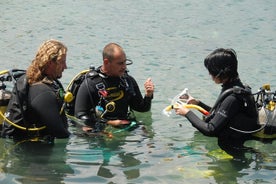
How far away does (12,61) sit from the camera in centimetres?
1155

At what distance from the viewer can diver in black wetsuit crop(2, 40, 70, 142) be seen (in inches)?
212

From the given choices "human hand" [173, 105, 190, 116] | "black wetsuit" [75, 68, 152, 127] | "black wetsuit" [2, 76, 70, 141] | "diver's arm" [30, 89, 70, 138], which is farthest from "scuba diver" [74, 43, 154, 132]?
"diver's arm" [30, 89, 70, 138]

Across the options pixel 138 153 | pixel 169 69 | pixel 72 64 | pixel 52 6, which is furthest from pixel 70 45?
pixel 138 153

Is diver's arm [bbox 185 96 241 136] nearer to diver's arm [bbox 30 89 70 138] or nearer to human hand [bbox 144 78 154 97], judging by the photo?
human hand [bbox 144 78 154 97]

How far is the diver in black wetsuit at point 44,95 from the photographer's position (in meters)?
5.38

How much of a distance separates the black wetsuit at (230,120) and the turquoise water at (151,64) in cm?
26

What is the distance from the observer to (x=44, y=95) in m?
5.36

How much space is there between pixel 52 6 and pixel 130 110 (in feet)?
42.7

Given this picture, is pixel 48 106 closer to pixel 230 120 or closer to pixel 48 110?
pixel 48 110

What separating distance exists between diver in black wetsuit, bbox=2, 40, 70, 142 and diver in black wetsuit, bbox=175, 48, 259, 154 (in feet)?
4.51

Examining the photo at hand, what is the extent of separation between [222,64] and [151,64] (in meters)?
6.14

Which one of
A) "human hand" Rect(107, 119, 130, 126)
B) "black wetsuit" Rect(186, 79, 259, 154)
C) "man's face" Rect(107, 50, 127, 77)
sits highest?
"man's face" Rect(107, 50, 127, 77)

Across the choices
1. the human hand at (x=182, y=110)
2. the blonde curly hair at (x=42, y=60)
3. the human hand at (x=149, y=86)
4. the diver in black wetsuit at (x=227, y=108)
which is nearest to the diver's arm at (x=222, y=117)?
the diver in black wetsuit at (x=227, y=108)

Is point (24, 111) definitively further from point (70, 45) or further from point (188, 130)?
point (70, 45)
